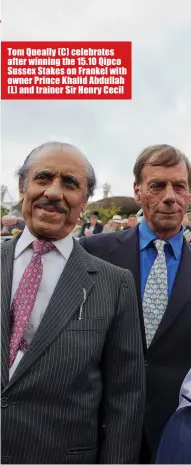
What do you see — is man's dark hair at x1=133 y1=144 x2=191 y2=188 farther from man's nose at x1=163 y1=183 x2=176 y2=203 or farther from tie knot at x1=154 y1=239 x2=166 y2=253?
tie knot at x1=154 y1=239 x2=166 y2=253

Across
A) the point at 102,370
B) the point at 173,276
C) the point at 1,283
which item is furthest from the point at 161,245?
the point at 1,283

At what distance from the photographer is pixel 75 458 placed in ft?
4.68

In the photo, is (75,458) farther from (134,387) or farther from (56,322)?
(56,322)

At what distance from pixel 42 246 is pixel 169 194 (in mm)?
674

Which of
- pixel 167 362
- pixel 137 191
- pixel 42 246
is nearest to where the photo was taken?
pixel 42 246

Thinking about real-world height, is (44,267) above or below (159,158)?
below

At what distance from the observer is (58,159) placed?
5.22ft

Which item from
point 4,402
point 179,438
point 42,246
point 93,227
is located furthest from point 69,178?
point 93,227

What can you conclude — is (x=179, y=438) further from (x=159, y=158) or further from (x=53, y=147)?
(x=159, y=158)

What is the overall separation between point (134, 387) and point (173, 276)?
0.58 m

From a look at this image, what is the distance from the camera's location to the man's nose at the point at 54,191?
1.54 meters
